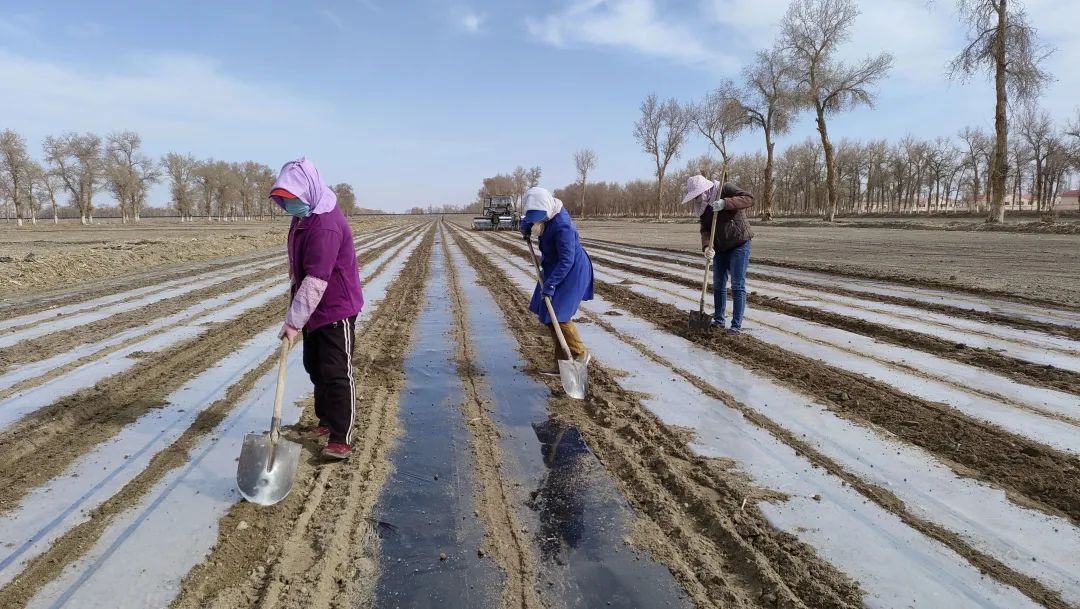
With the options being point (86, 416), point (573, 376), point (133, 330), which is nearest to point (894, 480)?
point (573, 376)

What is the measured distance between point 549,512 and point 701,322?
4.32m

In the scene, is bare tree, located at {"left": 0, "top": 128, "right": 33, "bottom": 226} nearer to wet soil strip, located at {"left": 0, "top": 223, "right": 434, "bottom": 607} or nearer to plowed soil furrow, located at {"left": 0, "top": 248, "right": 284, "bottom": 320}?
plowed soil furrow, located at {"left": 0, "top": 248, "right": 284, "bottom": 320}

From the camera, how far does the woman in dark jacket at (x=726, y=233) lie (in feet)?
21.3

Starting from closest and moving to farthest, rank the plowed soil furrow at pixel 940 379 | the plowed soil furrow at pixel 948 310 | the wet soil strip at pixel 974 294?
1. the plowed soil furrow at pixel 940 379
2. the plowed soil furrow at pixel 948 310
3. the wet soil strip at pixel 974 294

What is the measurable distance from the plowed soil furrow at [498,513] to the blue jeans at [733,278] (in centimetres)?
320

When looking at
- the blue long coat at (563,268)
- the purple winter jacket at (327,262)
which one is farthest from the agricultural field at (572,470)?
the purple winter jacket at (327,262)

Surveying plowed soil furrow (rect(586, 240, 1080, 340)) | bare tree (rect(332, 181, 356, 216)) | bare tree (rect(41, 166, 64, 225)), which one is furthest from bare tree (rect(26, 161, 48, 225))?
plowed soil furrow (rect(586, 240, 1080, 340))

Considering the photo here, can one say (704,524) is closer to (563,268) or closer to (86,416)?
(563,268)

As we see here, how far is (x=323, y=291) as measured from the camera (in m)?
3.31

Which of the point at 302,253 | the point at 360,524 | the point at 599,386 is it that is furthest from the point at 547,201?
the point at 360,524

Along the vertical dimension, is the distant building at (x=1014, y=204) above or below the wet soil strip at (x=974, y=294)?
above

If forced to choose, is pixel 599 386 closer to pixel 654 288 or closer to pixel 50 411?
pixel 50 411

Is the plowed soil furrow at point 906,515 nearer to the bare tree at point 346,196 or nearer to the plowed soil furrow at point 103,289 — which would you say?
the plowed soil furrow at point 103,289

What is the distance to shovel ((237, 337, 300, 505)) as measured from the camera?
2.99 meters
